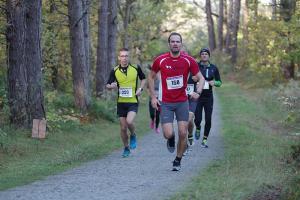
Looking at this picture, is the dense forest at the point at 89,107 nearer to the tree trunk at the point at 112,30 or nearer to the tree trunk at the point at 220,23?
the tree trunk at the point at 112,30

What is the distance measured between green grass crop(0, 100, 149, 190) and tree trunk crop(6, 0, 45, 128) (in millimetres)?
635

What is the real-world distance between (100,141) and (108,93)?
10.5 meters

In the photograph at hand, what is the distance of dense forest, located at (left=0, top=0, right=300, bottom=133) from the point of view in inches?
622

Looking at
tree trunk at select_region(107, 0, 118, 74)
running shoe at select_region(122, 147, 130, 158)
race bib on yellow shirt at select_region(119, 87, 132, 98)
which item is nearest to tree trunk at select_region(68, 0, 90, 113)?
tree trunk at select_region(107, 0, 118, 74)

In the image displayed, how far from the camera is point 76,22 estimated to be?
813 inches

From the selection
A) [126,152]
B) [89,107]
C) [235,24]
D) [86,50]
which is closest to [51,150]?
[126,152]

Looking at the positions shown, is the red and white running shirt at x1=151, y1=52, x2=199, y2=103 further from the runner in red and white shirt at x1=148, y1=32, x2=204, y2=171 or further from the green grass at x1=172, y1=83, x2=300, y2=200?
the green grass at x1=172, y1=83, x2=300, y2=200

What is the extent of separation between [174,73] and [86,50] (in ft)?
40.1

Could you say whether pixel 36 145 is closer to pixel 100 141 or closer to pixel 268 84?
pixel 100 141

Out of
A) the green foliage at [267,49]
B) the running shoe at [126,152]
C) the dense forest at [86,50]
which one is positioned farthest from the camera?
the green foliage at [267,49]

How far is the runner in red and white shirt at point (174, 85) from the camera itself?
1065 centimetres

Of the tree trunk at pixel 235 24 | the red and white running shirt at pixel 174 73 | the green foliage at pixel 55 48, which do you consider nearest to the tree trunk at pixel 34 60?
the green foliage at pixel 55 48

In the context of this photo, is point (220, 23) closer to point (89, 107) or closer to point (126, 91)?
point (89, 107)

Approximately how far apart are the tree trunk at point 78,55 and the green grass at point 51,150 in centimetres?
203
